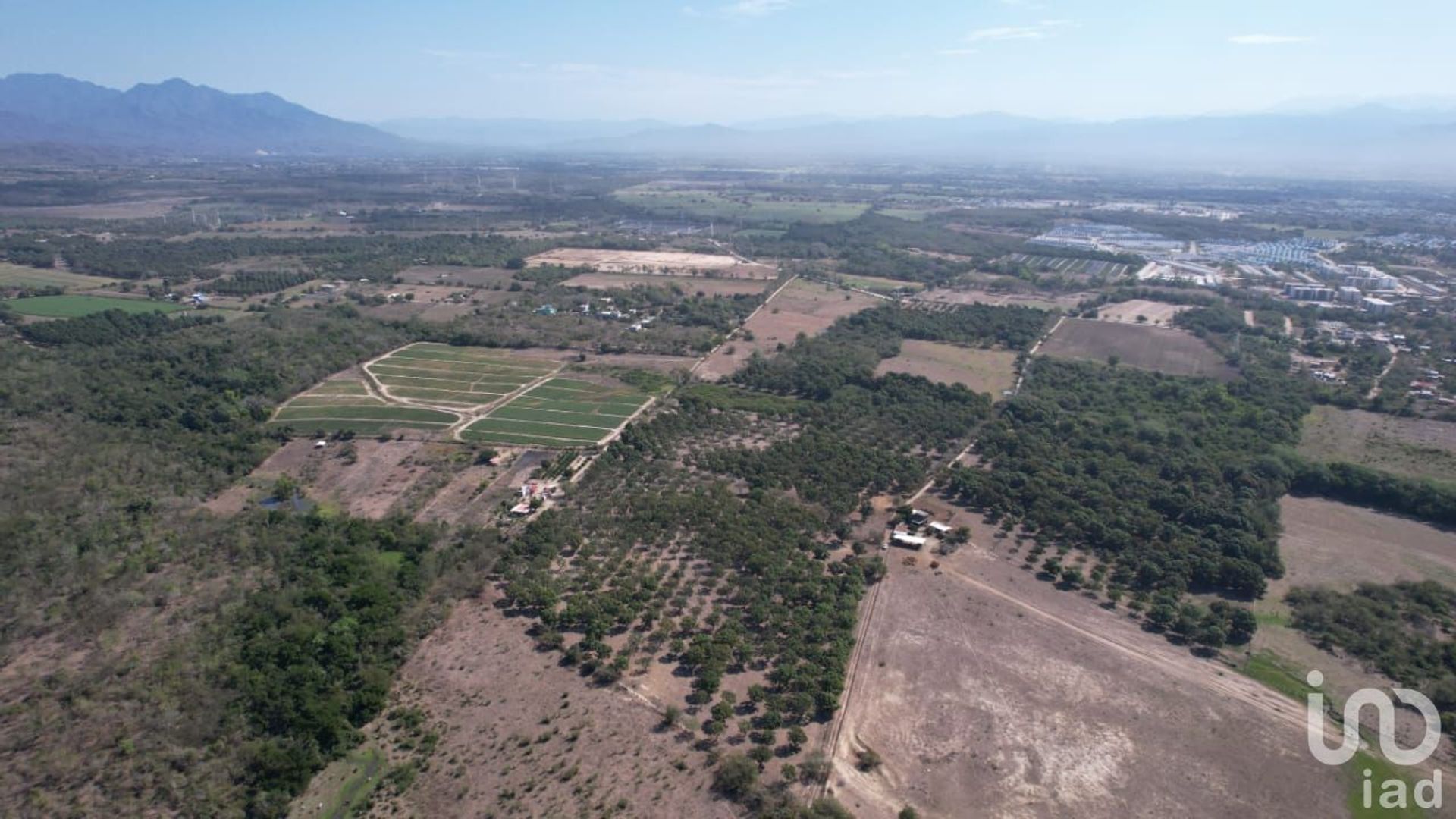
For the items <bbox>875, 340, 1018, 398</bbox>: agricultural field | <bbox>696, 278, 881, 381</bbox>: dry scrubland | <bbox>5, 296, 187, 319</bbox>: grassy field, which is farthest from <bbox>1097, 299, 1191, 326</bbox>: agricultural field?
<bbox>5, 296, 187, 319</bbox>: grassy field

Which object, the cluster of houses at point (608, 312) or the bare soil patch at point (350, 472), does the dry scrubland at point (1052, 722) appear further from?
the cluster of houses at point (608, 312)

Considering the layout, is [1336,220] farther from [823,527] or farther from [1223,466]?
[823,527]

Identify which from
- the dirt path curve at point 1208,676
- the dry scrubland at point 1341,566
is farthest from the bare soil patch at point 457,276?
the dry scrubland at point 1341,566

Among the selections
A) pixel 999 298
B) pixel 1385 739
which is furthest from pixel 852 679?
pixel 999 298

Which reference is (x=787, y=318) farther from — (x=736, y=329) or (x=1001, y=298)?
(x=1001, y=298)

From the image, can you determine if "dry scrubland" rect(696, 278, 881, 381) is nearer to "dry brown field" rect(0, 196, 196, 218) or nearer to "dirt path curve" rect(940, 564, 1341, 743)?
"dirt path curve" rect(940, 564, 1341, 743)

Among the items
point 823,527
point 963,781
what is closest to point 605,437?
point 823,527
